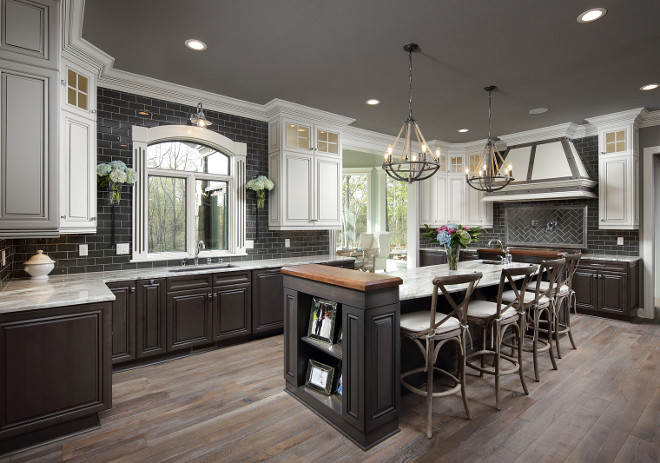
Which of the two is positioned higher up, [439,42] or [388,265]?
[439,42]

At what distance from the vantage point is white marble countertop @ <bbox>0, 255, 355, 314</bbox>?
2.26m

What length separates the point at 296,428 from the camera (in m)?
2.42

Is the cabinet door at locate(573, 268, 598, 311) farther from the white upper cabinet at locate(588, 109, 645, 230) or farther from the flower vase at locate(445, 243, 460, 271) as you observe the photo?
the flower vase at locate(445, 243, 460, 271)

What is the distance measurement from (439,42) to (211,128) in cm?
278

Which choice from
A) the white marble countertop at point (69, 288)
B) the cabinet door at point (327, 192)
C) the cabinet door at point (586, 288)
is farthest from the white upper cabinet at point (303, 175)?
the cabinet door at point (586, 288)

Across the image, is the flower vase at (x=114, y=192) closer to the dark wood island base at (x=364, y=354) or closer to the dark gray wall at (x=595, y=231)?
the dark wood island base at (x=364, y=354)

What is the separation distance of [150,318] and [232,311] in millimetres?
829

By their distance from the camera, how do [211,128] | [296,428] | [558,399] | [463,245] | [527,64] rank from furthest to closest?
1. [211,128]
2. [463,245]
3. [527,64]
4. [558,399]
5. [296,428]

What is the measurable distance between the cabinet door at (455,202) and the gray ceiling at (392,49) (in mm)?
2404

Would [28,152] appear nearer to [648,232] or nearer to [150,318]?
[150,318]

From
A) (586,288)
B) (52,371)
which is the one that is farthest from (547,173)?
(52,371)

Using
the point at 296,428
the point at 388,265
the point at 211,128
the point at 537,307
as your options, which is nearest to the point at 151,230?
the point at 211,128

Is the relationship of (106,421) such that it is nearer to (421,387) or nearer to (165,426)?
(165,426)

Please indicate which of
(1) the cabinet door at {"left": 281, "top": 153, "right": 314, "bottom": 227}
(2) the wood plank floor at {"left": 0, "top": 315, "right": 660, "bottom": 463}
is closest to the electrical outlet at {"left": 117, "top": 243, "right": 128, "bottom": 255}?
(2) the wood plank floor at {"left": 0, "top": 315, "right": 660, "bottom": 463}
